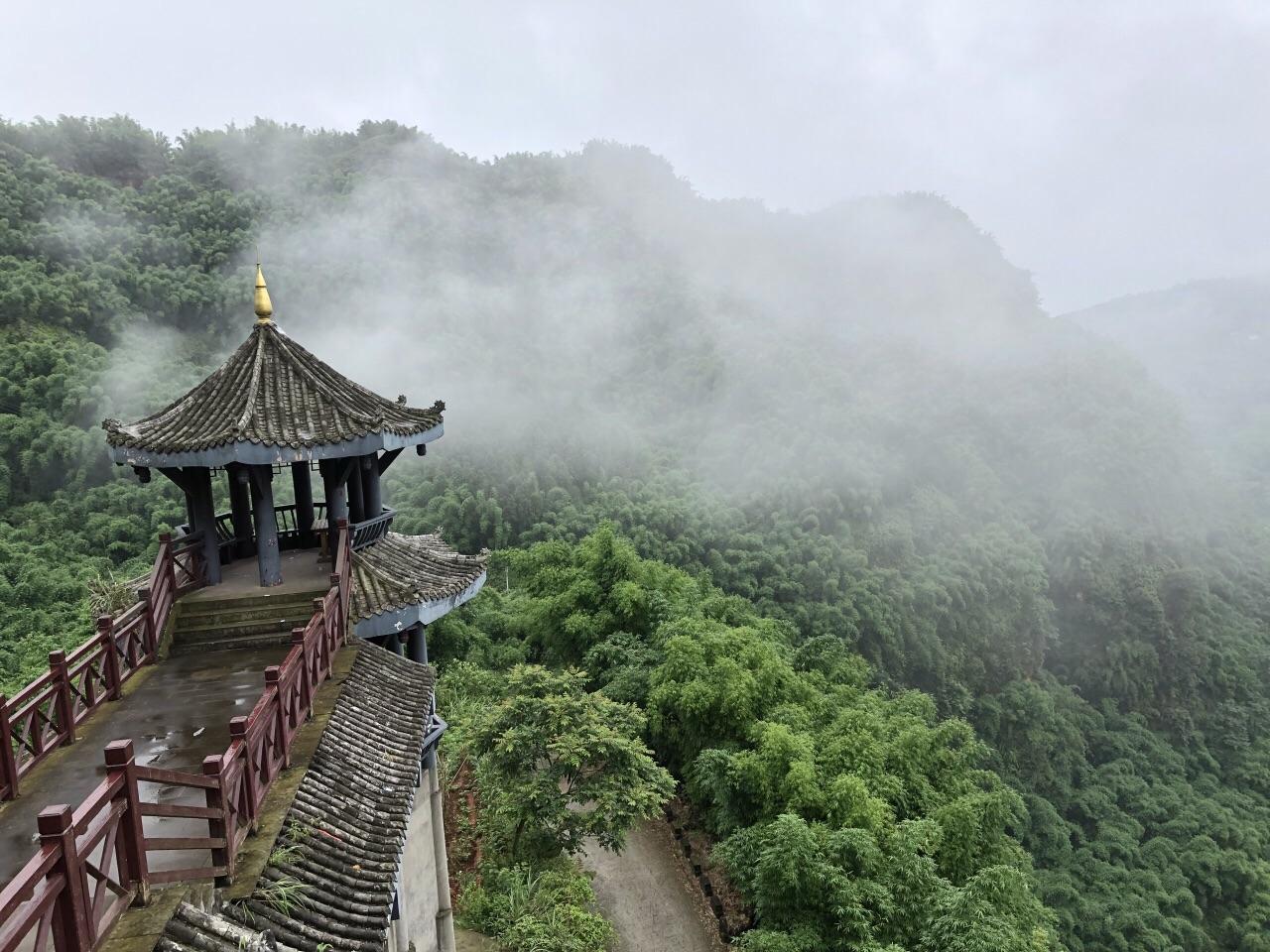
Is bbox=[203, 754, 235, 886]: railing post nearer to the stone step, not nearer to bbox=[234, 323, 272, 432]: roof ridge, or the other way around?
the stone step

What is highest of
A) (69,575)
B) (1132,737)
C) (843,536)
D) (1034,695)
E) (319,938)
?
(319,938)

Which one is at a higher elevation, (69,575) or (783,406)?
(783,406)

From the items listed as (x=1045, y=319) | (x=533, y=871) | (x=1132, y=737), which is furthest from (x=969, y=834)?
(x=1045, y=319)

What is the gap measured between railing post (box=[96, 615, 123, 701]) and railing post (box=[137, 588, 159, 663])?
0.61 meters

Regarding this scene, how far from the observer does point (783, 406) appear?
6881cm

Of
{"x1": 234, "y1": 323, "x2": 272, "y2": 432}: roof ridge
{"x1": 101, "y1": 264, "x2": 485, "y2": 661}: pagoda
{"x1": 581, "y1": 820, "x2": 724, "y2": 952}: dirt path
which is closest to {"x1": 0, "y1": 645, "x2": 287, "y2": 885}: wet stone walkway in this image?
{"x1": 101, "y1": 264, "x2": 485, "y2": 661}: pagoda

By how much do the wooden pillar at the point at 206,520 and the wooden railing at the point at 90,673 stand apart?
0.34 ft

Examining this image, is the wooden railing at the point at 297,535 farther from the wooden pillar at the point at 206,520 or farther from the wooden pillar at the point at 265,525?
the wooden pillar at the point at 265,525

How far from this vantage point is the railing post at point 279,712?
613 cm

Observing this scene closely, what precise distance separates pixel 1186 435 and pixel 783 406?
1731 inches

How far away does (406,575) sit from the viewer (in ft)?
32.0

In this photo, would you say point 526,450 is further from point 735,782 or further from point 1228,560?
point 1228,560

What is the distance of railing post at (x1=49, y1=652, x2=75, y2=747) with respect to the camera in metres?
6.86

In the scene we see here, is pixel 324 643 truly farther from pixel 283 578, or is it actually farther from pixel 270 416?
pixel 270 416
